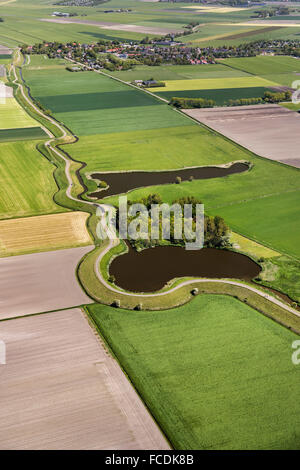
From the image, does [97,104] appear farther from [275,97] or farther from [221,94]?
[275,97]

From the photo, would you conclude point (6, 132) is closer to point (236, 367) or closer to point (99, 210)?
point (99, 210)

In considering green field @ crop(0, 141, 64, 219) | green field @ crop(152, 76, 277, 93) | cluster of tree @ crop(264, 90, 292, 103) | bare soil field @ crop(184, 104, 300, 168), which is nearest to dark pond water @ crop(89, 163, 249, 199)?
green field @ crop(0, 141, 64, 219)

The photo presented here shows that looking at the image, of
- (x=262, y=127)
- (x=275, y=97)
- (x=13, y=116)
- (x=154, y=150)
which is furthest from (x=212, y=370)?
(x=275, y=97)

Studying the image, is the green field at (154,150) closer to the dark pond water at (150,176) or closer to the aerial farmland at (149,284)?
the aerial farmland at (149,284)

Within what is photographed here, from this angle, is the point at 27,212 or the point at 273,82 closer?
the point at 27,212

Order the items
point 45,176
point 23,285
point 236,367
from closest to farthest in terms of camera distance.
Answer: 1. point 236,367
2. point 23,285
3. point 45,176

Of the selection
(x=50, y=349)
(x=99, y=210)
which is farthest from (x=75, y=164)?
(x=50, y=349)

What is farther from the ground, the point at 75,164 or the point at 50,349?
the point at 75,164

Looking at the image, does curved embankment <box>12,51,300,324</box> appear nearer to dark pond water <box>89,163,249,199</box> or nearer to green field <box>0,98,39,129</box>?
dark pond water <box>89,163,249,199</box>
